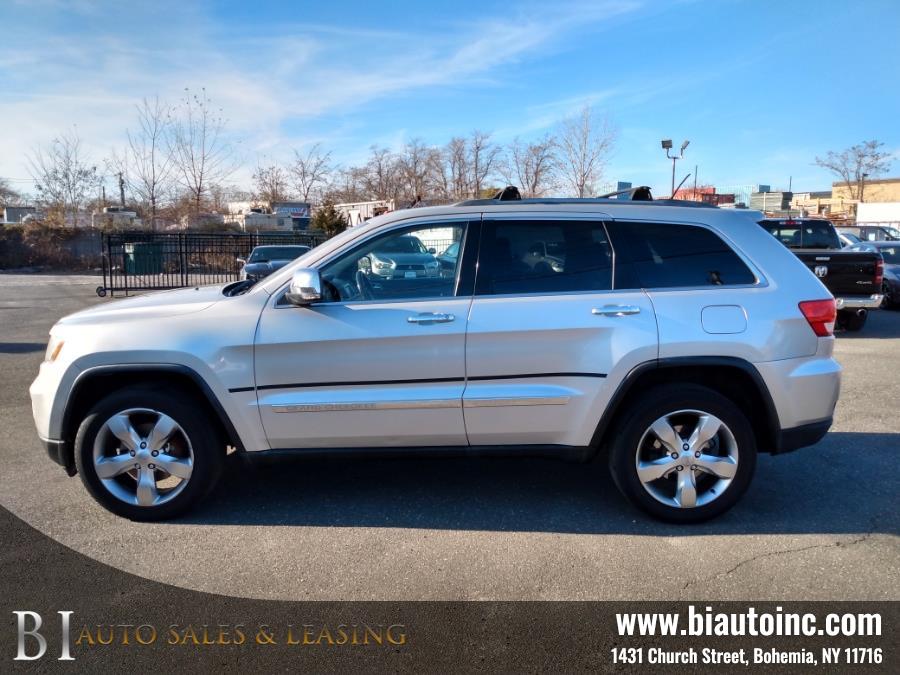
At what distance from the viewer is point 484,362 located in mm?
3939

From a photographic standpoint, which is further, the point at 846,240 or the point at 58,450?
the point at 846,240

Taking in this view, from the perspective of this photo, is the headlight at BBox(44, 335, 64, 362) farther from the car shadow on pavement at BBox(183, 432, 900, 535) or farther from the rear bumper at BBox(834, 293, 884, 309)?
the rear bumper at BBox(834, 293, 884, 309)

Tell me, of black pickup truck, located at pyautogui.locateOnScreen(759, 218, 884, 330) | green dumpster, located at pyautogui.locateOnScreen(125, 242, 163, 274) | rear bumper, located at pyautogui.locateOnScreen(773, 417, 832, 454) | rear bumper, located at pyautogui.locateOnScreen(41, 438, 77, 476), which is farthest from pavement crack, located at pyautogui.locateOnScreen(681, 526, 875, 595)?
green dumpster, located at pyautogui.locateOnScreen(125, 242, 163, 274)

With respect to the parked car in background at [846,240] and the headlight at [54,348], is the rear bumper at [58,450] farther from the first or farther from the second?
the parked car in background at [846,240]

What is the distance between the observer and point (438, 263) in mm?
4215

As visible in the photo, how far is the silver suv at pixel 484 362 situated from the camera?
3.94 metres

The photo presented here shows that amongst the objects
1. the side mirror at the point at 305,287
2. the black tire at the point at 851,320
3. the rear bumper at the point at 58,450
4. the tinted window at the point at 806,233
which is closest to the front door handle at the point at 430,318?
the side mirror at the point at 305,287

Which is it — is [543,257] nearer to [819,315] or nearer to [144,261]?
[819,315]

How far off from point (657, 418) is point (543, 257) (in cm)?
114

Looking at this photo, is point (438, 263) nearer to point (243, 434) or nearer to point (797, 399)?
point (243, 434)

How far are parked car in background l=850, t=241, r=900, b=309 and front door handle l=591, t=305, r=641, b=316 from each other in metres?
13.6

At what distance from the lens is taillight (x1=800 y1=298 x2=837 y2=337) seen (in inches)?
159

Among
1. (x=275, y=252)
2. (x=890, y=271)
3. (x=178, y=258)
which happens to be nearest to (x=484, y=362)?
(x=275, y=252)

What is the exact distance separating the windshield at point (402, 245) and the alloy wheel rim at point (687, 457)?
1.74m
